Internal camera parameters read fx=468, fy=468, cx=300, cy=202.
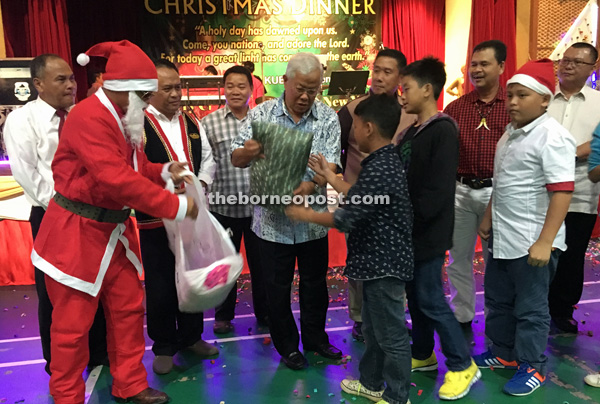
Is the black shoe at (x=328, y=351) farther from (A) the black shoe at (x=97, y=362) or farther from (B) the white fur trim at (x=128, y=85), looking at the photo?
(B) the white fur trim at (x=128, y=85)

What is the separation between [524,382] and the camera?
95.6 inches

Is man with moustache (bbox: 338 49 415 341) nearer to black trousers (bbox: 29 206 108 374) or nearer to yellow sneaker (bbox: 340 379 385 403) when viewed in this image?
yellow sneaker (bbox: 340 379 385 403)

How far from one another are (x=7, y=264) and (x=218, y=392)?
9.52ft

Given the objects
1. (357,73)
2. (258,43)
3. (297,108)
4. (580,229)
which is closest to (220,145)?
(297,108)

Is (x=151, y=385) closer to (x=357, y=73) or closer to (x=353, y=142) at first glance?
(x=353, y=142)

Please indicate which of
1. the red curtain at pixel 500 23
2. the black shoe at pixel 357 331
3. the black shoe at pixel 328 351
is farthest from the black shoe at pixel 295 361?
the red curtain at pixel 500 23

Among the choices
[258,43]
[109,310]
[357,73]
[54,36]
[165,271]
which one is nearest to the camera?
[109,310]

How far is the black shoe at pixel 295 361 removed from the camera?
2742 millimetres

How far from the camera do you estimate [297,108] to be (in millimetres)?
2529

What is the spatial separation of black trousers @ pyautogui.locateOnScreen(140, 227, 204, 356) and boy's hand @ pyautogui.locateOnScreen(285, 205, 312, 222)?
0.92 meters

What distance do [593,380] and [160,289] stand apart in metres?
2.41

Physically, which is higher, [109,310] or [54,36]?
[54,36]

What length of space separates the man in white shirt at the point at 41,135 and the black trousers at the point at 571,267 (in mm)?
3187

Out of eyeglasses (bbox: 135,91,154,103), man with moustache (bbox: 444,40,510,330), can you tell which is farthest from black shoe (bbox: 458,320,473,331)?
eyeglasses (bbox: 135,91,154,103)
